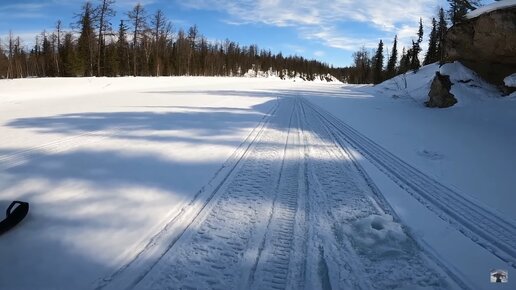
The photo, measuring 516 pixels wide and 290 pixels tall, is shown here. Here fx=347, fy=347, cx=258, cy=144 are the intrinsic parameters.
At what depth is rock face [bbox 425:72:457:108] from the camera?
1717 centimetres

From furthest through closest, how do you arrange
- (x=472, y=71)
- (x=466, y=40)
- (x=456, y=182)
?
1. (x=472, y=71)
2. (x=466, y=40)
3. (x=456, y=182)

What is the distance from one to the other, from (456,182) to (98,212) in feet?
20.0

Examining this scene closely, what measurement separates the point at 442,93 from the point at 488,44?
3.99 meters

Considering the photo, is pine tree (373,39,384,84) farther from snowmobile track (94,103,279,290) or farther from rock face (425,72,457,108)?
snowmobile track (94,103,279,290)

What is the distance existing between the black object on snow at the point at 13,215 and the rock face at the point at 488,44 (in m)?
14.7

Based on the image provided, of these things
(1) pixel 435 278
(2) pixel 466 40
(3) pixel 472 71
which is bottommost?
(1) pixel 435 278

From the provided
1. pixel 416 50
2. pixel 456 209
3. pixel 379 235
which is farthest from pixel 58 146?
pixel 416 50

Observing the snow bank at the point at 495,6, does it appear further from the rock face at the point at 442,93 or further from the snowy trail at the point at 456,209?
the snowy trail at the point at 456,209

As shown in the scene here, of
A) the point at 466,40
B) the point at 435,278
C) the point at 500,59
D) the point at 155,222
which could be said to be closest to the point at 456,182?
the point at 435,278

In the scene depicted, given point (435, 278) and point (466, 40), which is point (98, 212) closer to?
point (435, 278)

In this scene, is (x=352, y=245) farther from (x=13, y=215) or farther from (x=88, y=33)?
(x=88, y=33)

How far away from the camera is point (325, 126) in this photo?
12531mm

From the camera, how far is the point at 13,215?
13.3ft

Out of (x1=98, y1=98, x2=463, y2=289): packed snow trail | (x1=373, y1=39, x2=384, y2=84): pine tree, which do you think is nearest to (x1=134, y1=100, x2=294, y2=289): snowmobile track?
(x1=98, y1=98, x2=463, y2=289): packed snow trail
